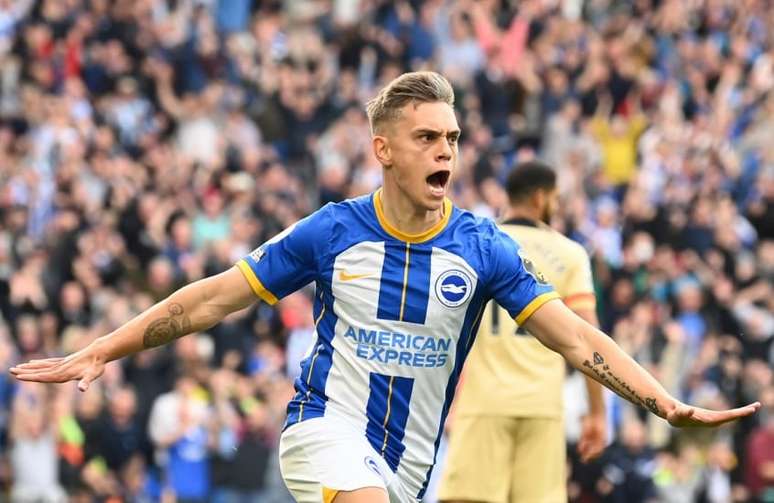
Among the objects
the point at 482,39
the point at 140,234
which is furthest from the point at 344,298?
the point at 482,39

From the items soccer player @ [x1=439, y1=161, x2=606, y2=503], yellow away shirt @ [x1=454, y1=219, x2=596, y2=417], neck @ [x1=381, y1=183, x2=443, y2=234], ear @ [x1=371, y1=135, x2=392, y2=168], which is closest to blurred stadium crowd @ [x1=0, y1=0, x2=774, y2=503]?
soccer player @ [x1=439, y1=161, x2=606, y2=503]

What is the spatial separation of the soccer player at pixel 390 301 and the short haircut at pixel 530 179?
265 cm

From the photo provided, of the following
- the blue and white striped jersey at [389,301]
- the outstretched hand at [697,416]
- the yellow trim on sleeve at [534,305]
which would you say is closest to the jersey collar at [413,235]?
the blue and white striped jersey at [389,301]

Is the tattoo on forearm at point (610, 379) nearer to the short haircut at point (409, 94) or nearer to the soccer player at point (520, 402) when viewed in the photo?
the short haircut at point (409, 94)

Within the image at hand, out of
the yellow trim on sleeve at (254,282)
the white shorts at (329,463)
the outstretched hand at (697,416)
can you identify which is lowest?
the white shorts at (329,463)

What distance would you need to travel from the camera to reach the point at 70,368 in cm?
753

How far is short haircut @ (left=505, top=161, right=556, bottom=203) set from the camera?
1049 cm

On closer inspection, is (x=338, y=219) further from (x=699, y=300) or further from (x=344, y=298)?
(x=699, y=300)

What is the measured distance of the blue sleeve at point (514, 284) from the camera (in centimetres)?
770

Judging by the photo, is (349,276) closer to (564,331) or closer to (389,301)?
(389,301)

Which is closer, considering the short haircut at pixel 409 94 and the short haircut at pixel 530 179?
the short haircut at pixel 409 94

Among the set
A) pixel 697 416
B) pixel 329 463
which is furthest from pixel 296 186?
pixel 697 416

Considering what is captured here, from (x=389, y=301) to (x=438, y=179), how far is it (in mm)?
555

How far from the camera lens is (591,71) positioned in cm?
2508
